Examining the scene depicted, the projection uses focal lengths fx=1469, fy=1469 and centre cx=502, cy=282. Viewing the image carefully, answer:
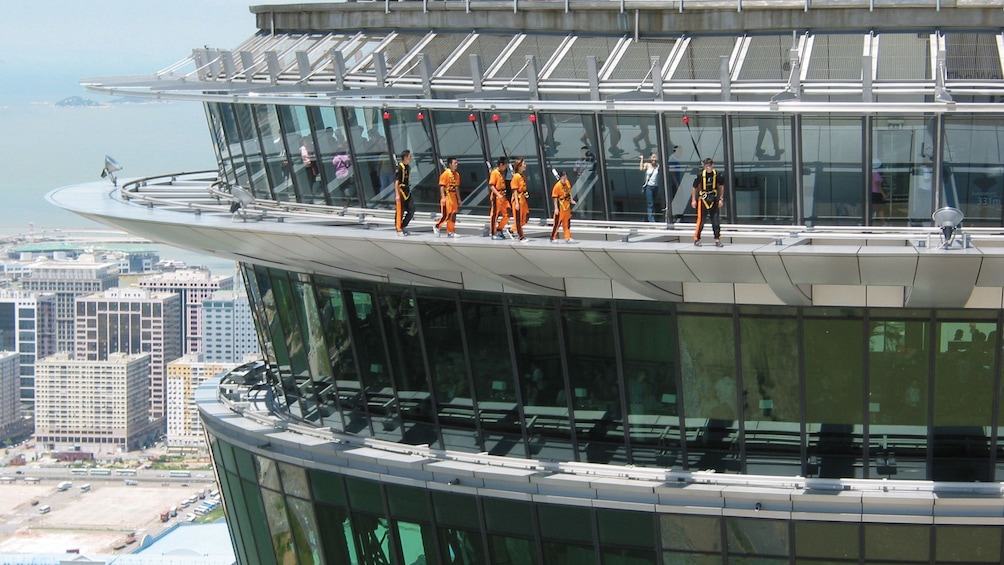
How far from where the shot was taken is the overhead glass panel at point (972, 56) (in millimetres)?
27938

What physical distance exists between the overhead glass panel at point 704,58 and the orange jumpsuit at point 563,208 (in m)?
3.77

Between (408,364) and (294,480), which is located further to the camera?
(294,480)

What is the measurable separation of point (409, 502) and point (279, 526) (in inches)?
203

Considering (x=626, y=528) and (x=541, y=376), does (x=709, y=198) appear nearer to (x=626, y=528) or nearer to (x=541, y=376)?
Result: (x=541, y=376)

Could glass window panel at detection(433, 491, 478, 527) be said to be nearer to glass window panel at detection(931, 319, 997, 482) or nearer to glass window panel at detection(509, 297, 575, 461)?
glass window panel at detection(509, 297, 575, 461)

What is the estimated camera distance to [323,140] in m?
32.6

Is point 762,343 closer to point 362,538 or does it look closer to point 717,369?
point 717,369

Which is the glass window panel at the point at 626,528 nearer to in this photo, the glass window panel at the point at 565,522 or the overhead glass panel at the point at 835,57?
the glass window panel at the point at 565,522

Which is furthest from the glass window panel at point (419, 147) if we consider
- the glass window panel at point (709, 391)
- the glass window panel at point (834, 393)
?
the glass window panel at point (834, 393)

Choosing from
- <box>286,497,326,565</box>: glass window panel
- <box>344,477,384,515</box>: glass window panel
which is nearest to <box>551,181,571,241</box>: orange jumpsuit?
<box>344,477,384,515</box>: glass window panel

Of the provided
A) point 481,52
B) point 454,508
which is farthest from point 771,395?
point 481,52

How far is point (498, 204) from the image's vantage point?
1137 inches

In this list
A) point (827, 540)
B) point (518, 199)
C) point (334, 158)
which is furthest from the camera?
point (334, 158)

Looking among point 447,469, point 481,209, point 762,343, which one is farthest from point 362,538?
point 762,343
